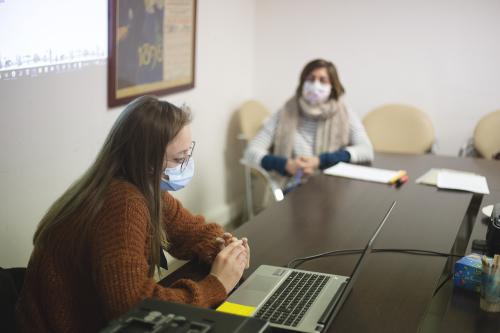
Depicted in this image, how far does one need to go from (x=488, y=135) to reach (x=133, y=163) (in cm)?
279

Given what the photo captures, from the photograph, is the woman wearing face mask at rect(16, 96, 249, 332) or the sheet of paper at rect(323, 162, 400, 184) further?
the sheet of paper at rect(323, 162, 400, 184)

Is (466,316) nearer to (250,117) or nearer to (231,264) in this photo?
(231,264)

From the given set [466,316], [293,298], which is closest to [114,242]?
[293,298]

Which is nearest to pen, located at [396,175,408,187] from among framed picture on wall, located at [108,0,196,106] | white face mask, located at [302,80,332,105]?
white face mask, located at [302,80,332,105]

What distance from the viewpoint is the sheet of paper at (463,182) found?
100 inches

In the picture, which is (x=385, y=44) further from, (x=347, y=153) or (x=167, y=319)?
(x=167, y=319)

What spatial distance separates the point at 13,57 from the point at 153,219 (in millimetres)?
990

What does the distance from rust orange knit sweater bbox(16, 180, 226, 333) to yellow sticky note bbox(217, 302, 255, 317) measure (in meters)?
0.02

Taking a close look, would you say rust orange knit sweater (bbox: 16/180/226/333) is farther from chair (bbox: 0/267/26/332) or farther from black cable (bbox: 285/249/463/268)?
black cable (bbox: 285/249/463/268)

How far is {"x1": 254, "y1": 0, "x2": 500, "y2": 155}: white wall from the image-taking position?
13.0 ft

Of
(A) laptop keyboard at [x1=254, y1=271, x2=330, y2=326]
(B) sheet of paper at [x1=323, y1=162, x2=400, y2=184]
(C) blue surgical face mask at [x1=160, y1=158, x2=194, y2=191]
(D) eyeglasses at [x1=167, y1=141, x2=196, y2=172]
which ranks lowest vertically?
(B) sheet of paper at [x1=323, y1=162, x2=400, y2=184]

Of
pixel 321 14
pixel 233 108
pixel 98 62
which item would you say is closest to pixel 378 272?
pixel 98 62

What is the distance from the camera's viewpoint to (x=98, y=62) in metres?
2.65

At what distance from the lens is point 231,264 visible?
1524mm
